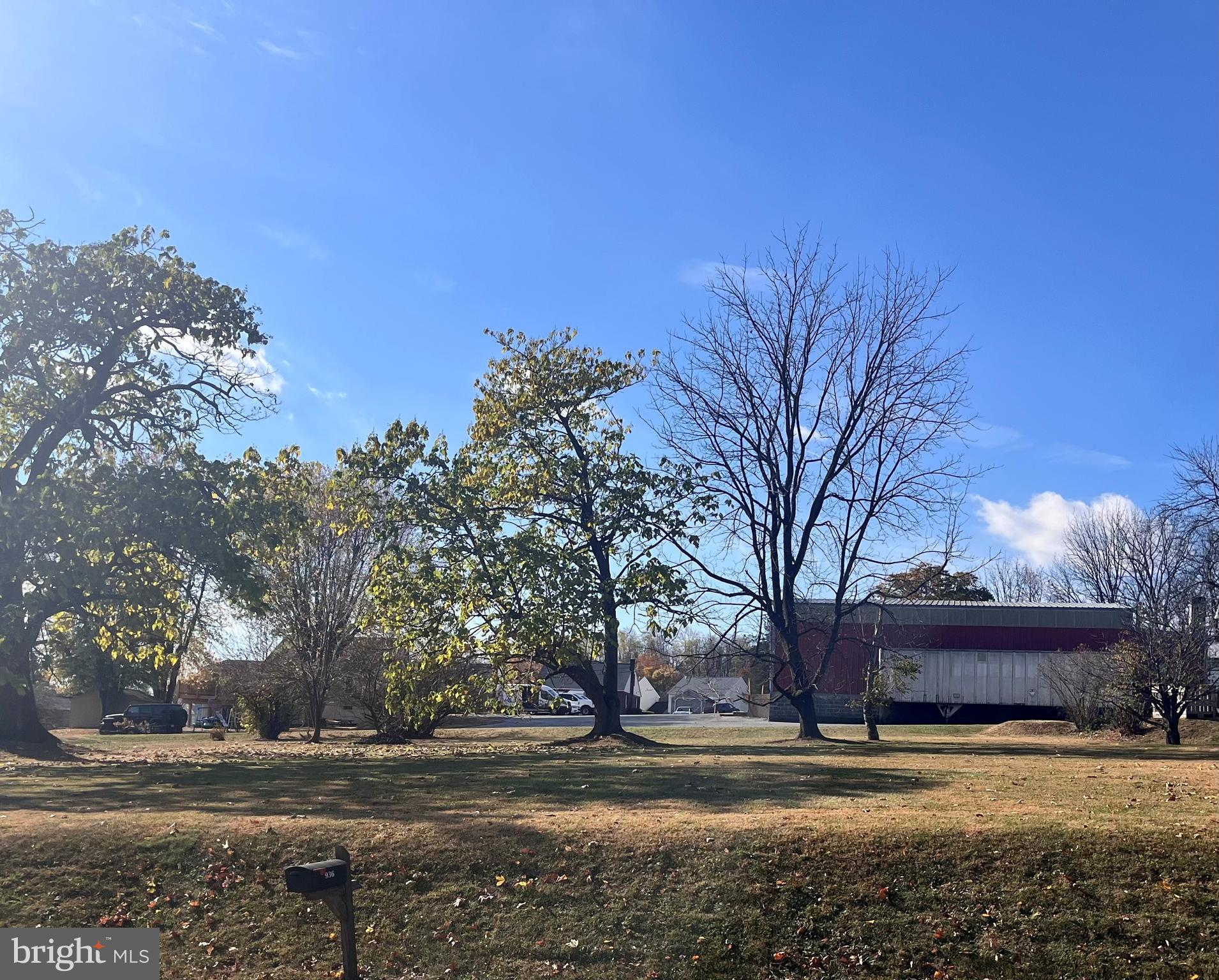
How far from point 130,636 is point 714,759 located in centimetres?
1300

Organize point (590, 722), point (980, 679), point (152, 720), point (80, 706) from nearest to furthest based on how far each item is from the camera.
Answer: point (152, 720) → point (980, 679) → point (590, 722) → point (80, 706)

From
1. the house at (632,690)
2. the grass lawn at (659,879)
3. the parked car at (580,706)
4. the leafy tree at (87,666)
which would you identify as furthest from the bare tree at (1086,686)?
the house at (632,690)

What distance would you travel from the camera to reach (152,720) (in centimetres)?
4669

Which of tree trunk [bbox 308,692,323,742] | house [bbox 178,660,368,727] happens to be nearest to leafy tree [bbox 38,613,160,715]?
house [bbox 178,660,368,727]

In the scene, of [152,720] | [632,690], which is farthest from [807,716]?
[632,690]

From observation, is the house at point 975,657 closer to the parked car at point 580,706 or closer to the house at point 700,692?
the parked car at point 580,706

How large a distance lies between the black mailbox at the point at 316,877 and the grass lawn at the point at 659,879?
129 centimetres

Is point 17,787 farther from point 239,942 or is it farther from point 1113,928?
point 1113,928

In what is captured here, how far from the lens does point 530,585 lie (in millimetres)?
22609

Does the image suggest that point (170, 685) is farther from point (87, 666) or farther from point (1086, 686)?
point (1086, 686)

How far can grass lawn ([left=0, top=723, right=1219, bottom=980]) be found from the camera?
768cm

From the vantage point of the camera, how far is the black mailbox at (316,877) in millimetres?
6859

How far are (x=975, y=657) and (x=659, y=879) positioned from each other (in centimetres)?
4410

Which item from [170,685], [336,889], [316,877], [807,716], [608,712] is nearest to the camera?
[316,877]
